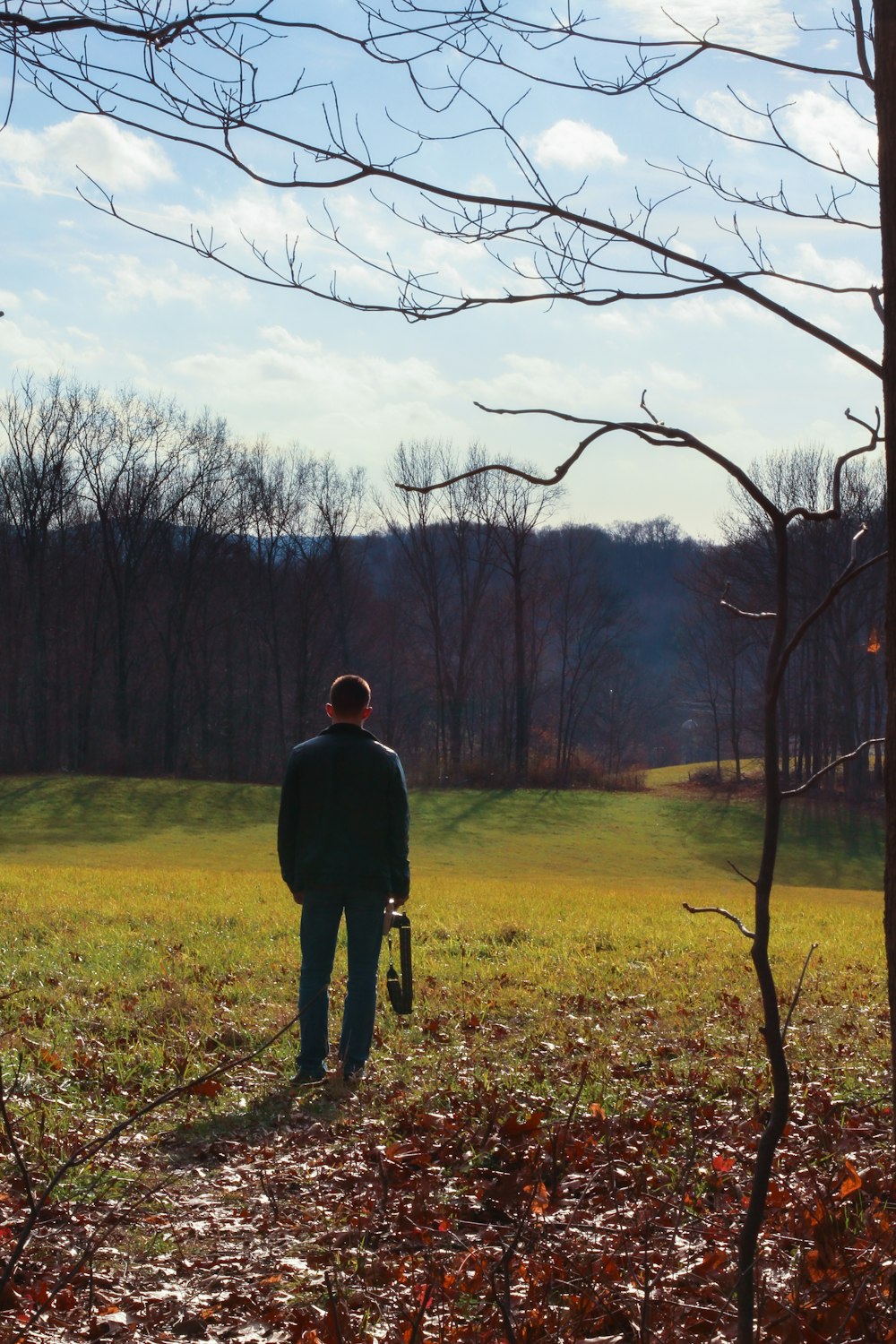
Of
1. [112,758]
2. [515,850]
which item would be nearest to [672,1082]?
[515,850]

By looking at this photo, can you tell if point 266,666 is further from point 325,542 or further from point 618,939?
point 618,939

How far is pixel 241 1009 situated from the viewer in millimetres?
8266

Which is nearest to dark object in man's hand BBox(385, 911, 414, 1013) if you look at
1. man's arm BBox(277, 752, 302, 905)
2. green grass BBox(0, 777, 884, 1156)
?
green grass BBox(0, 777, 884, 1156)

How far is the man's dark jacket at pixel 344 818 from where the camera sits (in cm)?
651

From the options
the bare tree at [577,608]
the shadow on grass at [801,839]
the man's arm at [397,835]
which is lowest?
the shadow on grass at [801,839]

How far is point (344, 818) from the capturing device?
656 cm

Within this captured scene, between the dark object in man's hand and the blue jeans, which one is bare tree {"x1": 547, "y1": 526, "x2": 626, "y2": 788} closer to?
the dark object in man's hand

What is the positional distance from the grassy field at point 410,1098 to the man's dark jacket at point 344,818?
1131mm

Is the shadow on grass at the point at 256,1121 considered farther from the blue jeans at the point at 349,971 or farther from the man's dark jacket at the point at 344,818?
the man's dark jacket at the point at 344,818

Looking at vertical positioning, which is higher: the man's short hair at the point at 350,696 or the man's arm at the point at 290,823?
the man's short hair at the point at 350,696

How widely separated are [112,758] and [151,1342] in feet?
170

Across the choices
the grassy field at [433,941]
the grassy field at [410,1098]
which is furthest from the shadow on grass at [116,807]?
the grassy field at [410,1098]

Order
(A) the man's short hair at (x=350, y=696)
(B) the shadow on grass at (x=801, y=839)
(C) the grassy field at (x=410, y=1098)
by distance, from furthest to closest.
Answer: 1. (B) the shadow on grass at (x=801, y=839)
2. (A) the man's short hair at (x=350, y=696)
3. (C) the grassy field at (x=410, y=1098)

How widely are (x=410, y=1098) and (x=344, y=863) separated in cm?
126
